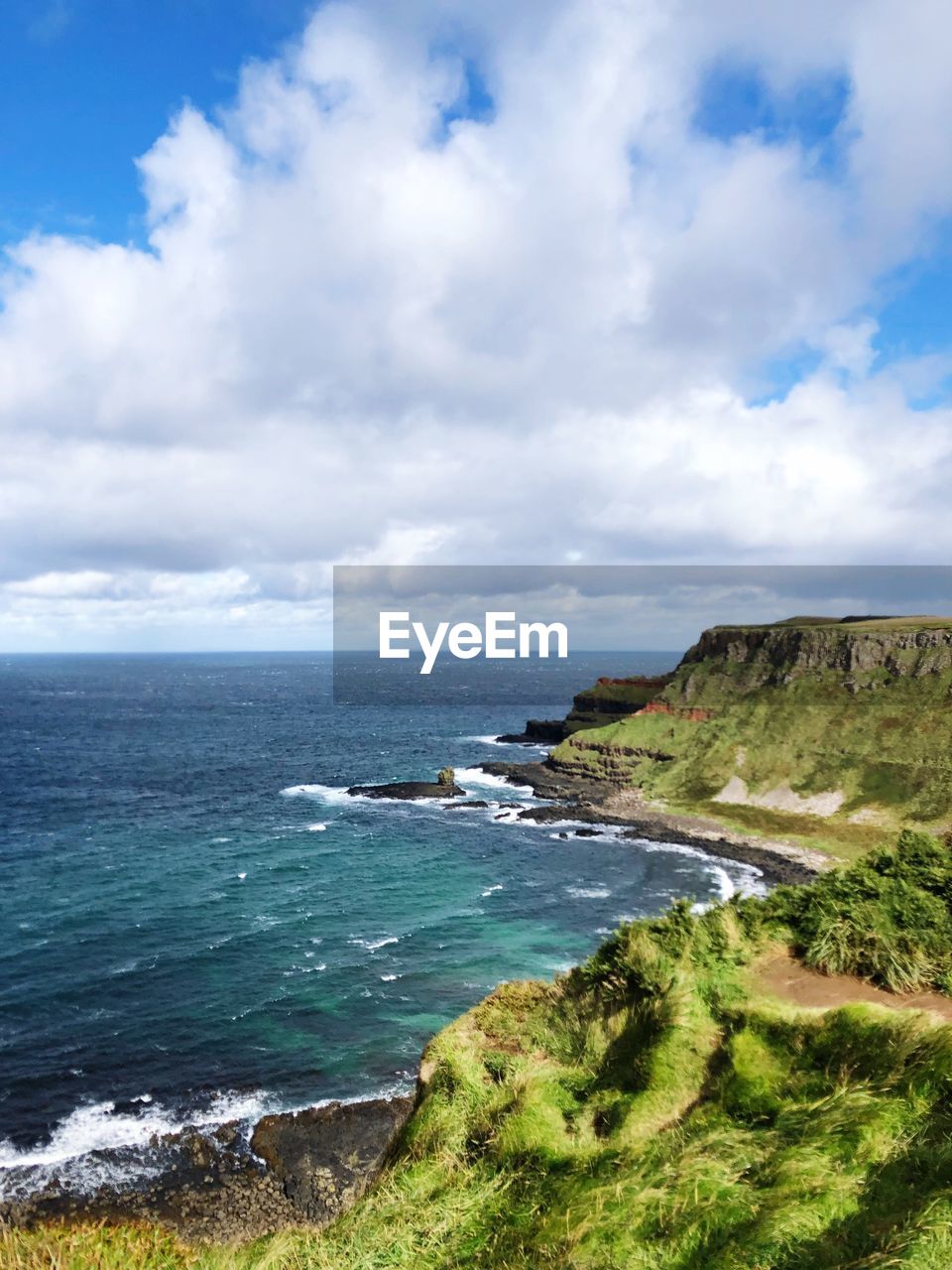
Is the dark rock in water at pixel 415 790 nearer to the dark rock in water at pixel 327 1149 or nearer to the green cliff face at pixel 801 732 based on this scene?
the green cliff face at pixel 801 732

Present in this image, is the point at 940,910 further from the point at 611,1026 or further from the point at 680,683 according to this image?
the point at 680,683

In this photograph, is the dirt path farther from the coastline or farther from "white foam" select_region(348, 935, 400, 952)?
"white foam" select_region(348, 935, 400, 952)

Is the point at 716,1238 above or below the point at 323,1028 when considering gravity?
above

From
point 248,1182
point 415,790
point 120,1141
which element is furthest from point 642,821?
point 120,1141

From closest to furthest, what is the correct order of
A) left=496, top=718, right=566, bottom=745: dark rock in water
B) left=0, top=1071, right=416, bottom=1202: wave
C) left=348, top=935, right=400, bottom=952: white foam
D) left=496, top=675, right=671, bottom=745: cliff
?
left=0, top=1071, right=416, bottom=1202: wave, left=348, top=935, right=400, bottom=952: white foam, left=496, top=675, right=671, bottom=745: cliff, left=496, top=718, right=566, bottom=745: dark rock in water

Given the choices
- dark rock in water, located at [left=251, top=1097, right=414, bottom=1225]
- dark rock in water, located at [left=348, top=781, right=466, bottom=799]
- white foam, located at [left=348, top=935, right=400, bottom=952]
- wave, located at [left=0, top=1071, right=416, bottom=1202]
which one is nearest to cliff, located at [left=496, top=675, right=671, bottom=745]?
dark rock in water, located at [left=348, top=781, right=466, bottom=799]

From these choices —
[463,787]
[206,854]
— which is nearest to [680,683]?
[463,787]
